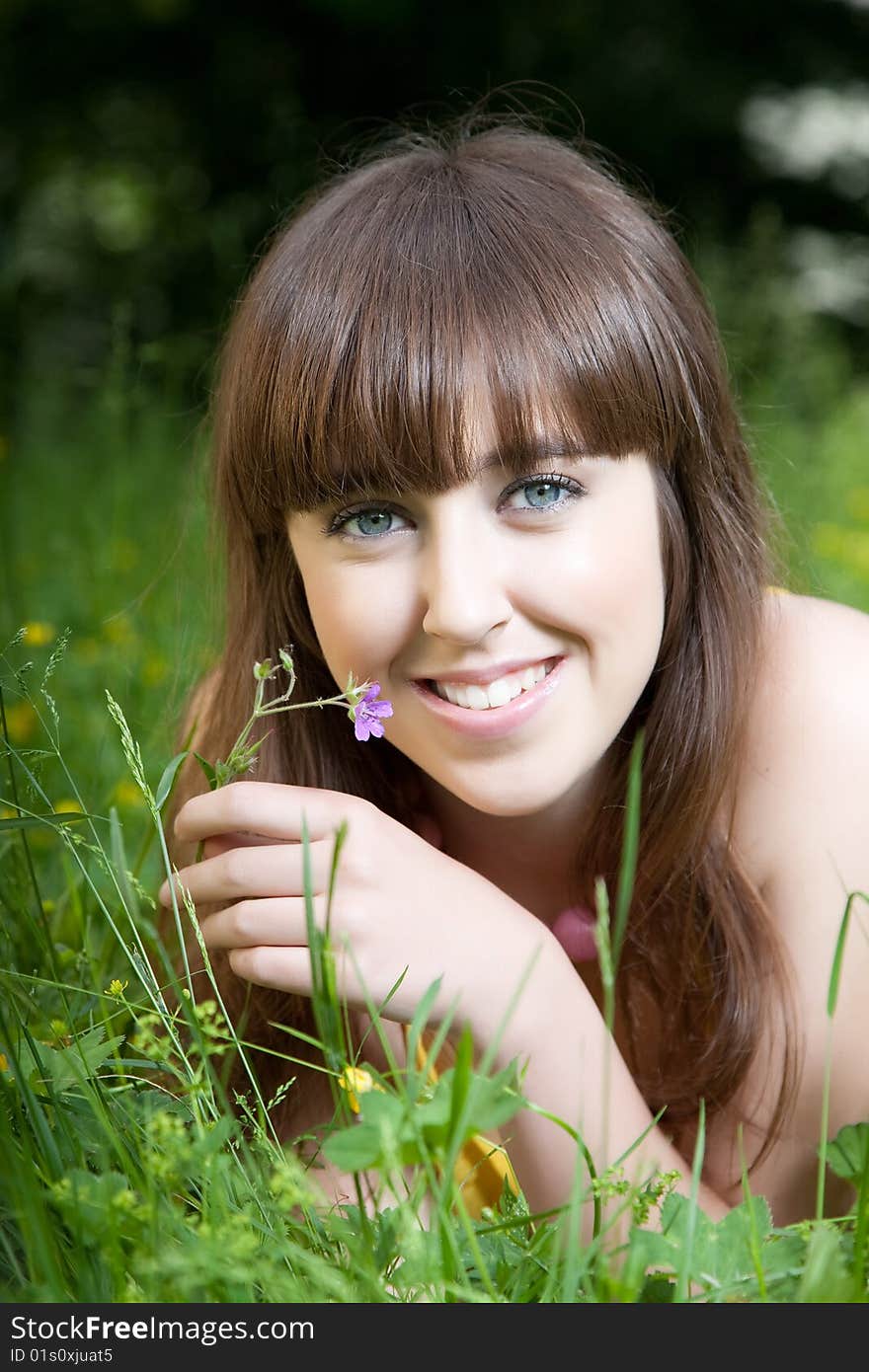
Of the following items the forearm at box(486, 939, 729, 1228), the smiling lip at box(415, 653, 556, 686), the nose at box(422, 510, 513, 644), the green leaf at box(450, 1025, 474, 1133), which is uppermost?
the nose at box(422, 510, 513, 644)

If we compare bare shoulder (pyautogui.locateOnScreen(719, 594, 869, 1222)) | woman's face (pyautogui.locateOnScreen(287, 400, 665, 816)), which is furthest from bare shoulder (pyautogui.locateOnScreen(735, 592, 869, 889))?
woman's face (pyautogui.locateOnScreen(287, 400, 665, 816))

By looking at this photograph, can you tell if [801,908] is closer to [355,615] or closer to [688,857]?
[688,857]

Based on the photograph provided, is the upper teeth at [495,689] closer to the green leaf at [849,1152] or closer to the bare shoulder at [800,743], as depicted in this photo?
the bare shoulder at [800,743]

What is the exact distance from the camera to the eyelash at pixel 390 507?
133 centimetres

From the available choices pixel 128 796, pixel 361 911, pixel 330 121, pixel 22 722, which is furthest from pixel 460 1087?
pixel 330 121

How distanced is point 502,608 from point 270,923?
38cm

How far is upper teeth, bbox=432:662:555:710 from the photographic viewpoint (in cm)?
136

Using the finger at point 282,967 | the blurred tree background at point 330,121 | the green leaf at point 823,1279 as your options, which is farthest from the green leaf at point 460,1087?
the blurred tree background at point 330,121

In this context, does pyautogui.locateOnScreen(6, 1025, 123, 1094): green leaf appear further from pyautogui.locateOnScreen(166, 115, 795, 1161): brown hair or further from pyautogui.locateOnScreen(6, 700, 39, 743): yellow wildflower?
pyautogui.locateOnScreen(6, 700, 39, 743): yellow wildflower

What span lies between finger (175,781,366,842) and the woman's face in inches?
7.2

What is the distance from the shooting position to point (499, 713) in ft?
4.47

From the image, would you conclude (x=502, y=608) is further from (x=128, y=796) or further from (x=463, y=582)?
(x=128, y=796)
